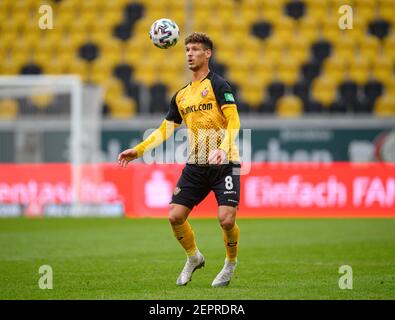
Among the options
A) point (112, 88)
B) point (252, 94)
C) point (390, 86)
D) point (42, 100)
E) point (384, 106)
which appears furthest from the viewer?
point (112, 88)

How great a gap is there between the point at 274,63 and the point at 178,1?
3823 millimetres

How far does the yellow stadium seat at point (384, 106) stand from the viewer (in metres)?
22.9

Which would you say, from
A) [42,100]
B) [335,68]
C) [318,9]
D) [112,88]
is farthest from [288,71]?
[42,100]

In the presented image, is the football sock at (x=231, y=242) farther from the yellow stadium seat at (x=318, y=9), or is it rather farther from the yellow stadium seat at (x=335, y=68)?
the yellow stadium seat at (x=318, y=9)

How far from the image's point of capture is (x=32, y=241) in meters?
13.5

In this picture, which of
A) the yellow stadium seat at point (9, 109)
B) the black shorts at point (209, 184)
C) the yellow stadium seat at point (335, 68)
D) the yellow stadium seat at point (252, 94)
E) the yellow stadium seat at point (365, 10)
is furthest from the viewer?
the yellow stadium seat at point (365, 10)

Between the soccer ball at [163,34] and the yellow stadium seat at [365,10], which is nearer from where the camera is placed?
the soccer ball at [163,34]

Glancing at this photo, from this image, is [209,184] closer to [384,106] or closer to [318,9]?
[384,106]

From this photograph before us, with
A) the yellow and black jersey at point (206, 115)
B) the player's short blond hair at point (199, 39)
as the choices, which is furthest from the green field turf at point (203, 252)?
the player's short blond hair at point (199, 39)

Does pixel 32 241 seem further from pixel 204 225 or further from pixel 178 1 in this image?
pixel 178 1

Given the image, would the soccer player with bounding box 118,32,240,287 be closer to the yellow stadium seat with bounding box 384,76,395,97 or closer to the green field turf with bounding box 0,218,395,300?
the green field turf with bounding box 0,218,395,300

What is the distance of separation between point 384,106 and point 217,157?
15.9 meters

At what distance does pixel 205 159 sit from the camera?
8.48 meters
